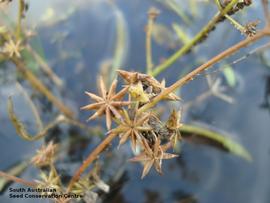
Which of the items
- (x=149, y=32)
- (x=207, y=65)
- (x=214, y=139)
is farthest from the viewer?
(x=214, y=139)

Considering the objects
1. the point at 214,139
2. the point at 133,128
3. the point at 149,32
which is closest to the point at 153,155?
the point at 133,128

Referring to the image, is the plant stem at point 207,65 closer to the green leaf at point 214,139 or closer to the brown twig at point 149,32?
the brown twig at point 149,32

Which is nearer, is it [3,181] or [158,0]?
[3,181]

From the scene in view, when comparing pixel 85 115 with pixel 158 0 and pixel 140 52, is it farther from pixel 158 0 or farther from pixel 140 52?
pixel 158 0

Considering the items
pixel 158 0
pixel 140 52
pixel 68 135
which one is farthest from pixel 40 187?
pixel 158 0

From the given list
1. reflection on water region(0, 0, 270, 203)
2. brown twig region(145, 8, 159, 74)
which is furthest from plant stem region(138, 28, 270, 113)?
reflection on water region(0, 0, 270, 203)

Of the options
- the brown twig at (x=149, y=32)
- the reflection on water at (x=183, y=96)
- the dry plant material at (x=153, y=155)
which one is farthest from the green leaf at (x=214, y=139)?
the dry plant material at (x=153, y=155)

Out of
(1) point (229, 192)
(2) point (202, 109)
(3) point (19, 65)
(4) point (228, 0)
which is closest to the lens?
(4) point (228, 0)

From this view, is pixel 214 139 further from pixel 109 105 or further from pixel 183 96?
pixel 109 105

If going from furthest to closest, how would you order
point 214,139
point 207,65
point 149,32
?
point 214,139
point 149,32
point 207,65
